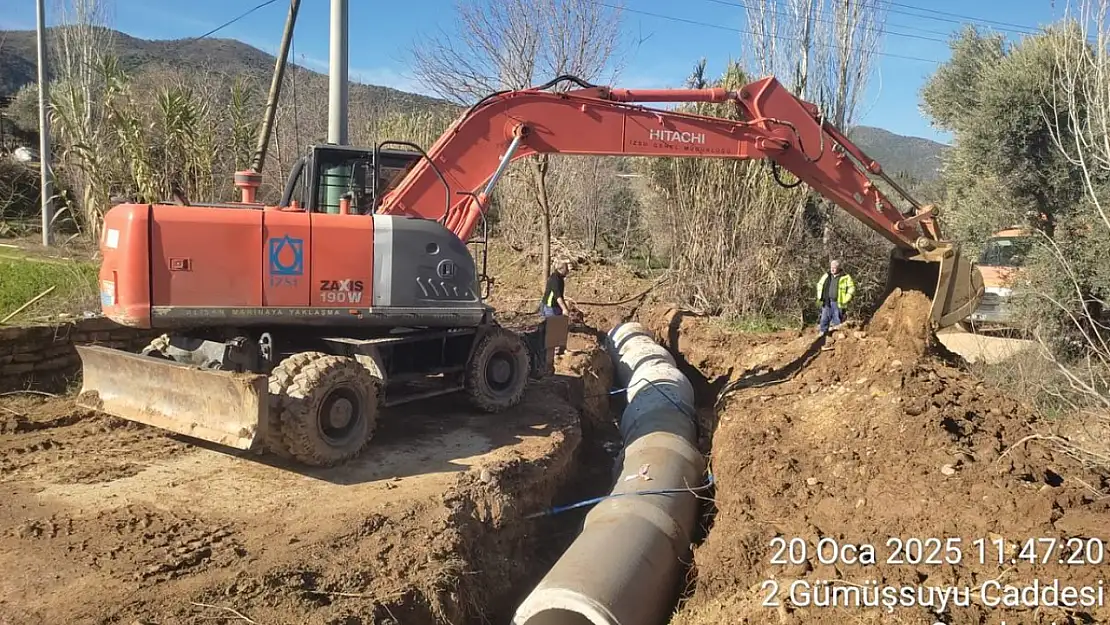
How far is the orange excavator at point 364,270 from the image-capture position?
595cm

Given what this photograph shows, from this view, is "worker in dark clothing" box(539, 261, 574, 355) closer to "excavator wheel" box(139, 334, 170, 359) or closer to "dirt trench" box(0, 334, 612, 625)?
"dirt trench" box(0, 334, 612, 625)

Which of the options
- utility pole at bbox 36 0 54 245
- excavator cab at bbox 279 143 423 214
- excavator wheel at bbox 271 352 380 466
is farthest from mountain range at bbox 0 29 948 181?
excavator wheel at bbox 271 352 380 466

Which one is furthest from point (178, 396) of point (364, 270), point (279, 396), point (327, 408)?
point (364, 270)

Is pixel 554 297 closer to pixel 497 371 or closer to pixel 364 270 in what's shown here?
pixel 497 371

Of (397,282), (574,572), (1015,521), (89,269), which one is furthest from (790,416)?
(89,269)

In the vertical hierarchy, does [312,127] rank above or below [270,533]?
above

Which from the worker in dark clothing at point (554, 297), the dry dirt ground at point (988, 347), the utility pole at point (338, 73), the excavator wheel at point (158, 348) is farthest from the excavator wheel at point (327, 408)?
the dry dirt ground at point (988, 347)

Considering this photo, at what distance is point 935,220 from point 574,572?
6.10m

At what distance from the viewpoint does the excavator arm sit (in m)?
7.34

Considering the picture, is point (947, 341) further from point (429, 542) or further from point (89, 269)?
point (89, 269)

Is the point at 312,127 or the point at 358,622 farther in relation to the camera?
the point at 312,127

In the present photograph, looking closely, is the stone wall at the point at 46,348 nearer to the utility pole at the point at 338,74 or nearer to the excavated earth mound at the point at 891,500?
the utility pole at the point at 338,74

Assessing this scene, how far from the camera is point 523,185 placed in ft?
58.2

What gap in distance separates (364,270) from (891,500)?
460 centimetres
